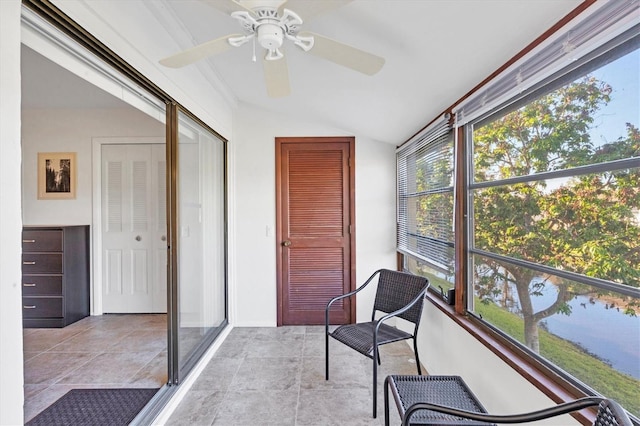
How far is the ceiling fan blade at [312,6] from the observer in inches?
39.4

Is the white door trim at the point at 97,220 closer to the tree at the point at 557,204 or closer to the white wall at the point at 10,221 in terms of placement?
the white wall at the point at 10,221

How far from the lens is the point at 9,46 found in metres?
0.86

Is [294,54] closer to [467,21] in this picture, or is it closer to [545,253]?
[467,21]

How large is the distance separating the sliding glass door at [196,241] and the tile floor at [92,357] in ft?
1.28

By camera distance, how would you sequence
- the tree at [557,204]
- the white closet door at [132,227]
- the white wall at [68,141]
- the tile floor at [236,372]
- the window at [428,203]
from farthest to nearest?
the white closet door at [132,227] < the white wall at [68,141] < the window at [428,203] < the tile floor at [236,372] < the tree at [557,204]

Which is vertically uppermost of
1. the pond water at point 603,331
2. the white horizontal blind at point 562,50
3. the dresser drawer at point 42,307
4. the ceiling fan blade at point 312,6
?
the ceiling fan blade at point 312,6

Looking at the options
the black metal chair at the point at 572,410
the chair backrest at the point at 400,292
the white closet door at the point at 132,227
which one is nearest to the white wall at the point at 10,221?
the black metal chair at the point at 572,410

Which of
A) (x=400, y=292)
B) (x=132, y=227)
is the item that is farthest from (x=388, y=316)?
(x=132, y=227)

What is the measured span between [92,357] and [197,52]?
2.66 meters

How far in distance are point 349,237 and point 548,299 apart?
84.8 inches

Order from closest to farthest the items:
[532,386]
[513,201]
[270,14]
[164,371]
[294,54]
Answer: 1. [270,14]
2. [532,386]
3. [513,201]
4. [294,54]
5. [164,371]

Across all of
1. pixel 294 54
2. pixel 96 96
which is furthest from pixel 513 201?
pixel 96 96

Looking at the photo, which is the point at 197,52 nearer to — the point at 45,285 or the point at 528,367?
the point at 528,367

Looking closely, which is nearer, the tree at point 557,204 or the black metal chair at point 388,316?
the tree at point 557,204
